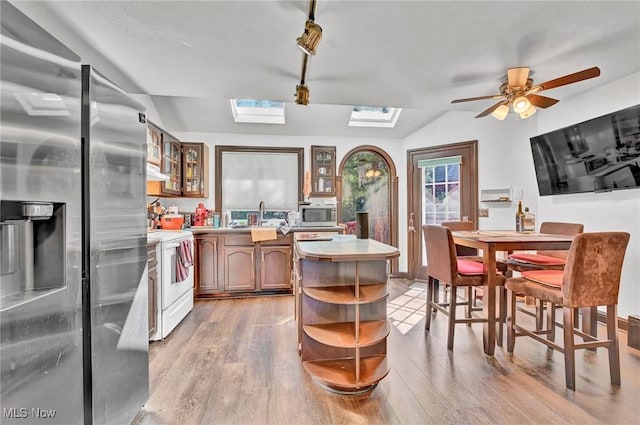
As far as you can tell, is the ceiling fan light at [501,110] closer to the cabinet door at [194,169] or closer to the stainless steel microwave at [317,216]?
the stainless steel microwave at [317,216]

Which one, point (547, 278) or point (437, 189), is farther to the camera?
point (437, 189)

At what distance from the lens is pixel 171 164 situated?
3680 mm

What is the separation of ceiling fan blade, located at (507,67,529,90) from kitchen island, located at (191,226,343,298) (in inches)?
112

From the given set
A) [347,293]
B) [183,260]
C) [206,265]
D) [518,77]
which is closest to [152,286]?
[183,260]

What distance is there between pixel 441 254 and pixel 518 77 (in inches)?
62.7

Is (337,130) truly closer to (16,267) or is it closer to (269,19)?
(269,19)

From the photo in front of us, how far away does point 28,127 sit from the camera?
2.86 feet

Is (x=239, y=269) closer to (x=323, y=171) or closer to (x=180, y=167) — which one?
(x=180, y=167)

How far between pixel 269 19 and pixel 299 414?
7.85 feet

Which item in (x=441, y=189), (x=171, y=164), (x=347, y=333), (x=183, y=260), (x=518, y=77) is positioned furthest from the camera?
(x=441, y=189)

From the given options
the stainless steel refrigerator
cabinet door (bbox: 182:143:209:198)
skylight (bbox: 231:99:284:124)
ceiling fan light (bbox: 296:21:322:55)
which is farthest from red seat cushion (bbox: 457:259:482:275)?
cabinet door (bbox: 182:143:209:198)

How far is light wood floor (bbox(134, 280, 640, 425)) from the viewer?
159 cm

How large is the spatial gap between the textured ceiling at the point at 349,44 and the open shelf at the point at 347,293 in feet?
5.69

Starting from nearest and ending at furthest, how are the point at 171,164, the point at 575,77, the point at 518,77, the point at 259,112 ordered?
the point at 575,77 < the point at 518,77 < the point at 171,164 < the point at 259,112
